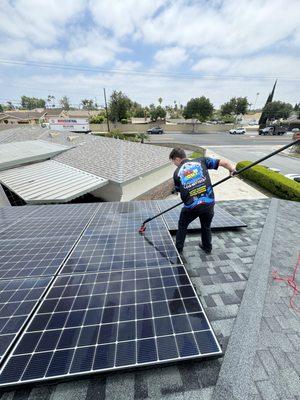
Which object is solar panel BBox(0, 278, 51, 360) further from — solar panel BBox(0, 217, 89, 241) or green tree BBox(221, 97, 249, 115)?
green tree BBox(221, 97, 249, 115)

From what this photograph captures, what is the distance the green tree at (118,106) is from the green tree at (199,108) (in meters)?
19.4

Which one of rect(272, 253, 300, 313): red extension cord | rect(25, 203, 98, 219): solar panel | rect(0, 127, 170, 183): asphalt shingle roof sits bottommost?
rect(25, 203, 98, 219): solar panel

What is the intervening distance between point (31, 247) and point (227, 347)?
3822 millimetres

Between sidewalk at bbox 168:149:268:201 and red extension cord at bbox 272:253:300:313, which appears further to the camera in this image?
sidewalk at bbox 168:149:268:201

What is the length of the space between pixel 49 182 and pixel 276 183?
48.6ft

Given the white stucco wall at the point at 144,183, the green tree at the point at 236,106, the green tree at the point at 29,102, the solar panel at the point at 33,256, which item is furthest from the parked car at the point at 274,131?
the green tree at the point at 29,102

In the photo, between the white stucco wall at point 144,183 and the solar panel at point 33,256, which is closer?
the solar panel at point 33,256

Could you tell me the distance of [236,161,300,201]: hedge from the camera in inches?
508

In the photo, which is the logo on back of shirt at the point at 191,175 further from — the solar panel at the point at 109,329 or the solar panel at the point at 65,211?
the solar panel at the point at 65,211

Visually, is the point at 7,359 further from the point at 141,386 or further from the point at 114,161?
the point at 114,161

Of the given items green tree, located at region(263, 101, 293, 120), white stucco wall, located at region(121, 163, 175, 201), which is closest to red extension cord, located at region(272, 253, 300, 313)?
white stucco wall, located at region(121, 163, 175, 201)

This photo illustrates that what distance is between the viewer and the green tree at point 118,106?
2119 inches

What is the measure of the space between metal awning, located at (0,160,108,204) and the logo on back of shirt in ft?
Answer: 17.8

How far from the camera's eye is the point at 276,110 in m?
67.2
